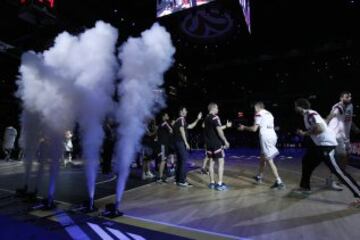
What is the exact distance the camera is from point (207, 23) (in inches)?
545

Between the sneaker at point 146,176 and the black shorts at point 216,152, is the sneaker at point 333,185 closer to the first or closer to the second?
the black shorts at point 216,152

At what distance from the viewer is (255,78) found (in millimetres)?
31203

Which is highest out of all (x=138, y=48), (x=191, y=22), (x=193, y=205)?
(x=191, y=22)

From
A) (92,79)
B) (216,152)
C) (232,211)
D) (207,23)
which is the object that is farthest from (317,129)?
(207,23)

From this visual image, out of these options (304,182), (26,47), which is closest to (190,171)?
(304,182)

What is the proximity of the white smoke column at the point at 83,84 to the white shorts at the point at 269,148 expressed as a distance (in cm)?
398

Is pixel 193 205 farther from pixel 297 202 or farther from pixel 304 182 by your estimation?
pixel 304 182

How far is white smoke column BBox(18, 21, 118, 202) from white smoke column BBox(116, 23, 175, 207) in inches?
10.9

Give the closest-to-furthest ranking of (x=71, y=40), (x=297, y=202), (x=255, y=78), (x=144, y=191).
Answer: (x=71, y=40) → (x=297, y=202) → (x=144, y=191) → (x=255, y=78)

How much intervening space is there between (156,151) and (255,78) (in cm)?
2339

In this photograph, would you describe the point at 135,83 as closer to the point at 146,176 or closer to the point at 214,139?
the point at 214,139

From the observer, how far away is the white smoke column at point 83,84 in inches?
213

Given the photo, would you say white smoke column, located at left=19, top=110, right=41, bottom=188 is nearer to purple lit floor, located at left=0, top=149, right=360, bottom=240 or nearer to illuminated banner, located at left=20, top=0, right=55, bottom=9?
purple lit floor, located at left=0, top=149, right=360, bottom=240

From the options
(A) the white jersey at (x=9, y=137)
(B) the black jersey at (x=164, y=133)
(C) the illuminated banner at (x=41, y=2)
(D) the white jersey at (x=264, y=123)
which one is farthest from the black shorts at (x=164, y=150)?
(A) the white jersey at (x=9, y=137)
